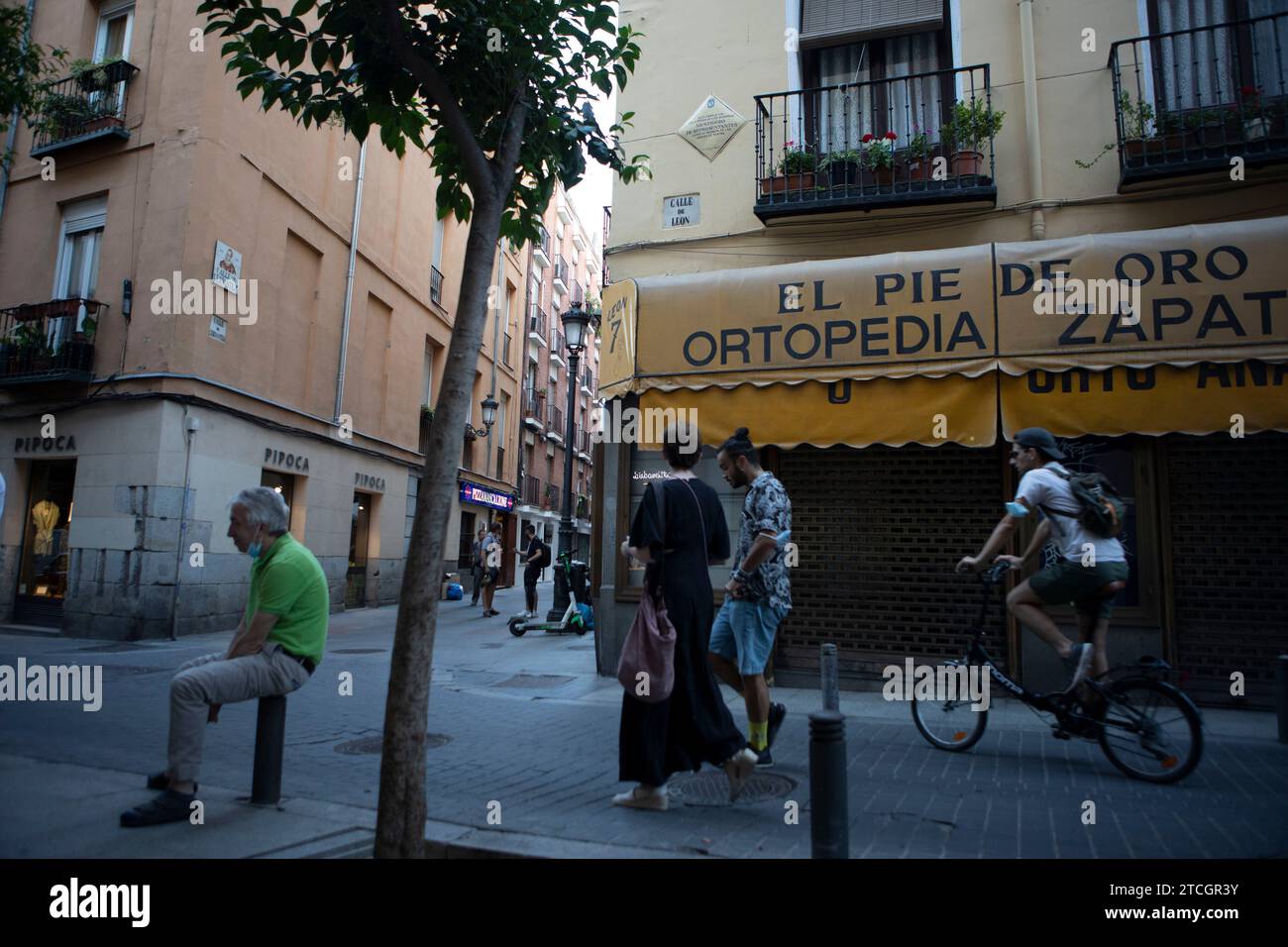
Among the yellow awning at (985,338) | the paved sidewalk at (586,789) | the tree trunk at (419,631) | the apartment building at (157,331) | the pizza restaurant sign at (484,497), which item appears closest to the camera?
the tree trunk at (419,631)

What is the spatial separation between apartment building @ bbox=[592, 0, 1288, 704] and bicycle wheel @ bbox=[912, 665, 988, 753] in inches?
82.8

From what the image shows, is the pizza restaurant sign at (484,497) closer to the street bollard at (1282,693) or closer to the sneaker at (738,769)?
the sneaker at (738,769)

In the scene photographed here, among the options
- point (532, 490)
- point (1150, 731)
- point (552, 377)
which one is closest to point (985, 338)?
point (1150, 731)

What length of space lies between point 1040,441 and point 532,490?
1102 inches

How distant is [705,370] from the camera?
768cm

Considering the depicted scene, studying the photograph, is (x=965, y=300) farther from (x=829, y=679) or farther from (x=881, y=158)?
(x=829, y=679)

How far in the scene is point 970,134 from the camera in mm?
7539

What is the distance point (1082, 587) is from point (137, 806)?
203 inches

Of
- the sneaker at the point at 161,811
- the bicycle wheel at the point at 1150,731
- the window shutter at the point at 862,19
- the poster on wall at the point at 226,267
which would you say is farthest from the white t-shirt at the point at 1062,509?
the poster on wall at the point at 226,267

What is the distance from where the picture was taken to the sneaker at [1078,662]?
4539 mm

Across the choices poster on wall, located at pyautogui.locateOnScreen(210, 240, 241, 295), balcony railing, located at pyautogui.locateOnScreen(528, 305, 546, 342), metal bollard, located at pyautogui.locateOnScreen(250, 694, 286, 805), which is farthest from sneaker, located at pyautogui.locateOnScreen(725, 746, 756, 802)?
balcony railing, located at pyautogui.locateOnScreen(528, 305, 546, 342)

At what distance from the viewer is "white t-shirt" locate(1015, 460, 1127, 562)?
464cm

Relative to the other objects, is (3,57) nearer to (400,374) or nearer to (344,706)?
(344,706)

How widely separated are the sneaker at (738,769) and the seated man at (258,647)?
2211 millimetres
